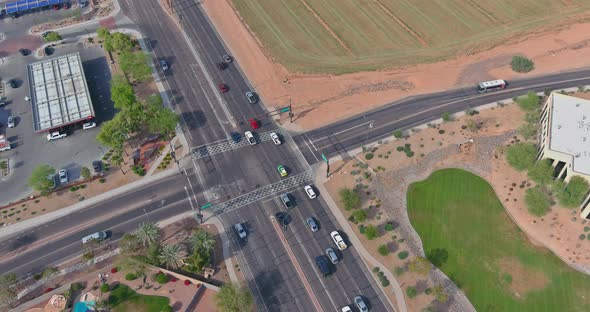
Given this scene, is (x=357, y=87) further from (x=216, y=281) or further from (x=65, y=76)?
(x=65, y=76)

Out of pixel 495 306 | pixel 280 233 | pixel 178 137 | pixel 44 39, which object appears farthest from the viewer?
pixel 44 39

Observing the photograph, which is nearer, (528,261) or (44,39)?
(528,261)

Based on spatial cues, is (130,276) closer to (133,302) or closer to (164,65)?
(133,302)

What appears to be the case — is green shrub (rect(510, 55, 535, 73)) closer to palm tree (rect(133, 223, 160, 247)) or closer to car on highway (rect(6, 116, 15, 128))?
palm tree (rect(133, 223, 160, 247))

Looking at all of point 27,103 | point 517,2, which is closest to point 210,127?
point 27,103

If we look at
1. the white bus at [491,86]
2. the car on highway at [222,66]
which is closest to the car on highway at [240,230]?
the car on highway at [222,66]

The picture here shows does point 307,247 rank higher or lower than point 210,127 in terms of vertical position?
lower

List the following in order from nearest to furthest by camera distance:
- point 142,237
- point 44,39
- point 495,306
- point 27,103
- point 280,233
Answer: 1. point 495,306
2. point 142,237
3. point 280,233
4. point 27,103
5. point 44,39

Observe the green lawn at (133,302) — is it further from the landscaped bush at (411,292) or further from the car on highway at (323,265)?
the landscaped bush at (411,292)

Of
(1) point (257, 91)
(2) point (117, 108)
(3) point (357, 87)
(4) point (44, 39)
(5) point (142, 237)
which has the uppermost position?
(4) point (44, 39)
